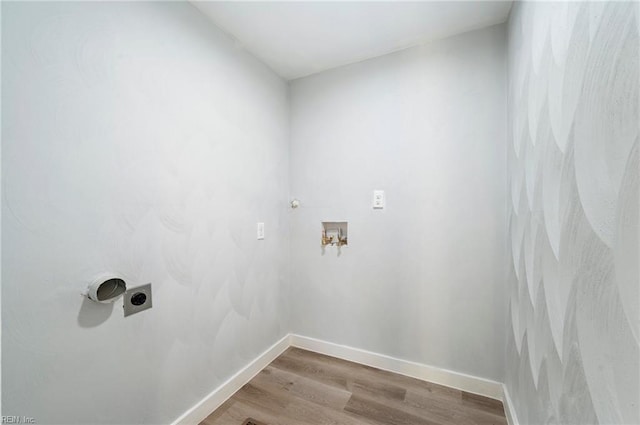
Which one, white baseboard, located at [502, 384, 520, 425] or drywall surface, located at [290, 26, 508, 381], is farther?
drywall surface, located at [290, 26, 508, 381]

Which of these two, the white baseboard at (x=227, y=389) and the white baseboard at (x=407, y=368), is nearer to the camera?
the white baseboard at (x=227, y=389)

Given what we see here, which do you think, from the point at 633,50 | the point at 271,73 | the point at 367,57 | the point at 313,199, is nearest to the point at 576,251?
the point at 633,50

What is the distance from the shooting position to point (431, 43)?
1.74m

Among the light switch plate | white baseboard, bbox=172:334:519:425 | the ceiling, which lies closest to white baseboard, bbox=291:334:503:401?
white baseboard, bbox=172:334:519:425

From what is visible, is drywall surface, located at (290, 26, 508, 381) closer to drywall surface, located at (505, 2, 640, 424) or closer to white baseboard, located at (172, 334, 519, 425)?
white baseboard, located at (172, 334, 519, 425)

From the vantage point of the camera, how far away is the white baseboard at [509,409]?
1280mm

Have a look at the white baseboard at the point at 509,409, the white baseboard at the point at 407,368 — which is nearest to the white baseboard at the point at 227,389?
the white baseboard at the point at 407,368

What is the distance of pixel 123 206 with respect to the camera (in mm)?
1118

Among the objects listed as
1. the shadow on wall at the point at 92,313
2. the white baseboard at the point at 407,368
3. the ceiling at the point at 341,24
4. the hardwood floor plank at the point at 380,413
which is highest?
the ceiling at the point at 341,24

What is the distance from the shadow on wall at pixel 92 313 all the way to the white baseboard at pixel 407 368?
151 centimetres

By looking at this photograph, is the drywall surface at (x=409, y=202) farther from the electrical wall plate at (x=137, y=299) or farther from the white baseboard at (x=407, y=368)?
the electrical wall plate at (x=137, y=299)

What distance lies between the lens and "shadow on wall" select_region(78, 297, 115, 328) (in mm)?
994

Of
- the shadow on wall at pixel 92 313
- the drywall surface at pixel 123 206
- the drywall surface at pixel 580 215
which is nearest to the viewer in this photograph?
the drywall surface at pixel 580 215

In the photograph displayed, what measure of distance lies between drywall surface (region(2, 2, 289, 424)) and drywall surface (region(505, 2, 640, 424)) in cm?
160
